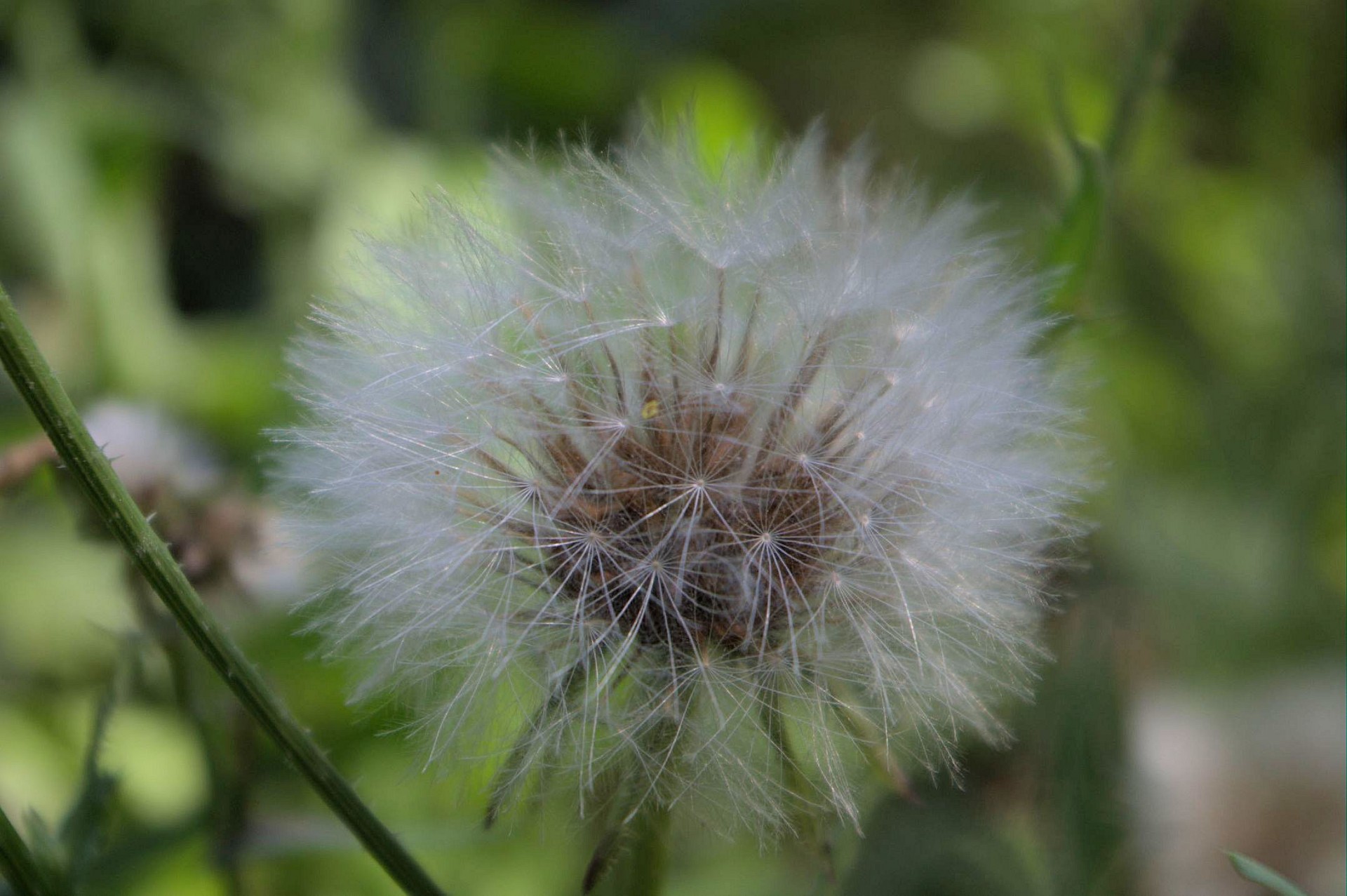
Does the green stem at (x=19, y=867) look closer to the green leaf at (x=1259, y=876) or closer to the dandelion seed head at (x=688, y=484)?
the dandelion seed head at (x=688, y=484)

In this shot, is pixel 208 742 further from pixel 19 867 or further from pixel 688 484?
pixel 688 484

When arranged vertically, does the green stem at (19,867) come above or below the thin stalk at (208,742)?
above

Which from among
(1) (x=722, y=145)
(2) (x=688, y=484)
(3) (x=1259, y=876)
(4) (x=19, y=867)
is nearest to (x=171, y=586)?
(4) (x=19, y=867)

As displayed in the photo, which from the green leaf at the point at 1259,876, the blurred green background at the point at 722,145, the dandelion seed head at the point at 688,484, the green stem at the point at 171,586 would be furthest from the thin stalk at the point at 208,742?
the green leaf at the point at 1259,876

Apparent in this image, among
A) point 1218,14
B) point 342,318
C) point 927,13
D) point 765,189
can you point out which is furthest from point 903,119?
point 342,318

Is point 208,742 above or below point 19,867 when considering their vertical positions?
below

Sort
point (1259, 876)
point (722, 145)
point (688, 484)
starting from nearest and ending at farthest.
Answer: point (1259, 876), point (688, 484), point (722, 145)
